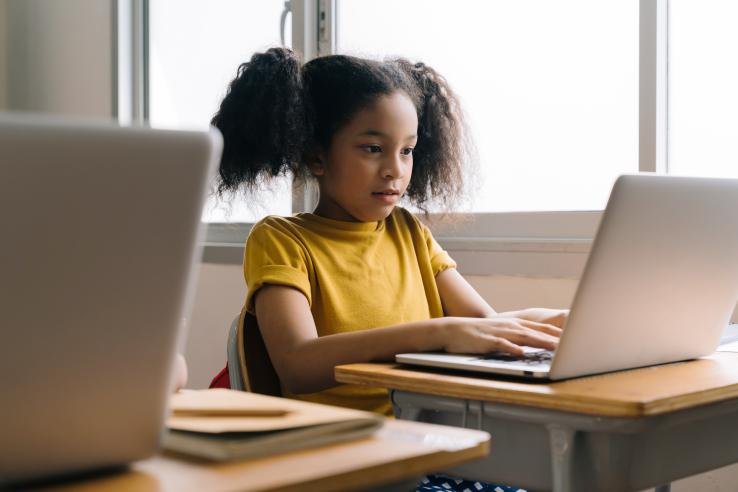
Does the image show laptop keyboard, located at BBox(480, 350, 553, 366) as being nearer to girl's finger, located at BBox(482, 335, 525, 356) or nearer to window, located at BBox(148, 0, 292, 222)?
girl's finger, located at BBox(482, 335, 525, 356)

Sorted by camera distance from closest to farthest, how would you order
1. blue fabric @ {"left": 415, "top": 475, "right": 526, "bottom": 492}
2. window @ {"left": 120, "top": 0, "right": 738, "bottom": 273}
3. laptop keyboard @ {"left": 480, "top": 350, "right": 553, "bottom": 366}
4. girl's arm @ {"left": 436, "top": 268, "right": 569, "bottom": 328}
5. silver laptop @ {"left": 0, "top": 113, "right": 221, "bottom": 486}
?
silver laptop @ {"left": 0, "top": 113, "right": 221, "bottom": 486} < laptop keyboard @ {"left": 480, "top": 350, "right": 553, "bottom": 366} < blue fabric @ {"left": 415, "top": 475, "right": 526, "bottom": 492} < girl's arm @ {"left": 436, "top": 268, "right": 569, "bottom": 328} < window @ {"left": 120, "top": 0, "right": 738, "bottom": 273}

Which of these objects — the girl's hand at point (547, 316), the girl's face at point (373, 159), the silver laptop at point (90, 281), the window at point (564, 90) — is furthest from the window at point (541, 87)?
the silver laptop at point (90, 281)

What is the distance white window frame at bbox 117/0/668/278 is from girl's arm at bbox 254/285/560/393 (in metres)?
0.65

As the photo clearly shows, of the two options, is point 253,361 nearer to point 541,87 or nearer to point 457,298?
point 457,298

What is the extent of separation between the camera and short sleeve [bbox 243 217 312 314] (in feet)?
4.81

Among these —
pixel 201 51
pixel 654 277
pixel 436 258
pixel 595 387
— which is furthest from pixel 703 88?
pixel 201 51

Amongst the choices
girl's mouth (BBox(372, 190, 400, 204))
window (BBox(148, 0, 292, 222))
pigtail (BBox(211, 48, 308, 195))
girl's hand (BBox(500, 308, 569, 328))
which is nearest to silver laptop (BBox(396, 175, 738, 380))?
girl's hand (BBox(500, 308, 569, 328))

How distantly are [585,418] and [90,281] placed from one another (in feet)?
1.88

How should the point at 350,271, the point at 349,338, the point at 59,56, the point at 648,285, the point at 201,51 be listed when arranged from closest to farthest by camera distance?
1. the point at 648,285
2. the point at 349,338
3. the point at 350,271
4. the point at 201,51
5. the point at 59,56

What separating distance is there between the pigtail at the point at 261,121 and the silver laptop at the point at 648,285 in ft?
1.97

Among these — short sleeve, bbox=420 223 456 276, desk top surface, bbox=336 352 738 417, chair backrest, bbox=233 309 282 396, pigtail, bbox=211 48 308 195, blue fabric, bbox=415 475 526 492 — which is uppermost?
pigtail, bbox=211 48 308 195

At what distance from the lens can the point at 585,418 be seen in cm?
96

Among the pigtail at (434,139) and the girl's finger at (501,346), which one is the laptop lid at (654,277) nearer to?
the girl's finger at (501,346)

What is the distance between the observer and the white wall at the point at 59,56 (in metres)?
3.58
